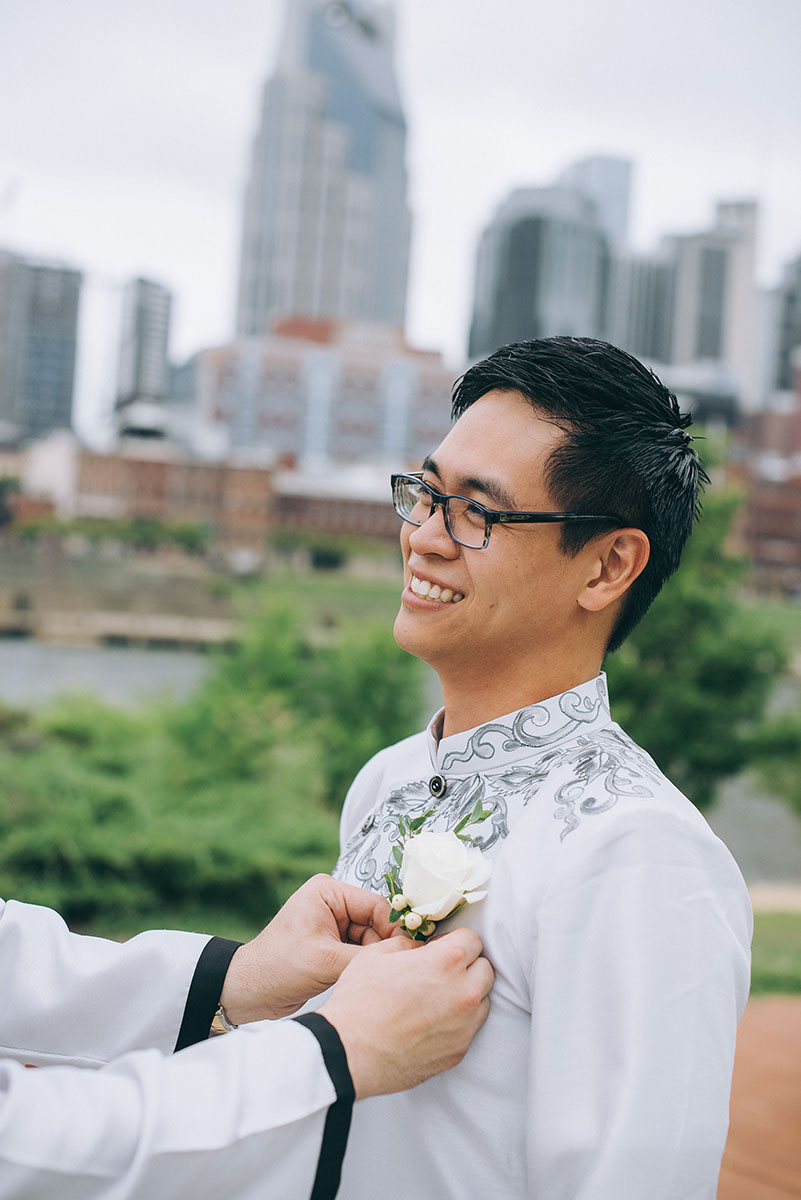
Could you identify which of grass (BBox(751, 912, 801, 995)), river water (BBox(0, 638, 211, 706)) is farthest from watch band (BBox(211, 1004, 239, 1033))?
river water (BBox(0, 638, 211, 706))

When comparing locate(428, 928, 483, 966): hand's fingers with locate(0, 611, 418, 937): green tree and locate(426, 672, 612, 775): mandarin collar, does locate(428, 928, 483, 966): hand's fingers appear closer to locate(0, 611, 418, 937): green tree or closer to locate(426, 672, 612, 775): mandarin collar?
locate(426, 672, 612, 775): mandarin collar

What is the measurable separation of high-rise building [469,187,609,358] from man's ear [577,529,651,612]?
9026 cm

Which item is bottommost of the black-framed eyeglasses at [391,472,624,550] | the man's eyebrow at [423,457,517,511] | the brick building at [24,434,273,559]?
the black-framed eyeglasses at [391,472,624,550]

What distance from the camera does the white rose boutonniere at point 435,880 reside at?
1028mm

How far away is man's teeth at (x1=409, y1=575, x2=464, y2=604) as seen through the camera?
3.95 ft

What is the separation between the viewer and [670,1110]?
92 cm

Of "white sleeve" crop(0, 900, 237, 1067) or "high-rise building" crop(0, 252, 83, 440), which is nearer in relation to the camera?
"white sleeve" crop(0, 900, 237, 1067)

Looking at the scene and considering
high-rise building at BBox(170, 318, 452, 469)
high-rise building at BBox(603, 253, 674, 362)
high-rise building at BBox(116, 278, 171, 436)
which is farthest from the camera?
high-rise building at BBox(603, 253, 674, 362)

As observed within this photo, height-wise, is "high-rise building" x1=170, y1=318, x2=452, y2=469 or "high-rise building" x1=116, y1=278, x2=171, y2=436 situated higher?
"high-rise building" x1=116, y1=278, x2=171, y2=436

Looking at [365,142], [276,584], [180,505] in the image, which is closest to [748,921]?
[276,584]

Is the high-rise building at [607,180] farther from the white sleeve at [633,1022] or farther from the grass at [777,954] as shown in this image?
the white sleeve at [633,1022]

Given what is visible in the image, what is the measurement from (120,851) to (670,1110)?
22.6 feet

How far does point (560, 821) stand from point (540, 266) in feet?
316

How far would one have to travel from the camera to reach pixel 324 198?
351ft
